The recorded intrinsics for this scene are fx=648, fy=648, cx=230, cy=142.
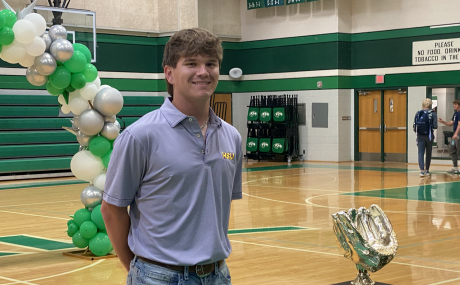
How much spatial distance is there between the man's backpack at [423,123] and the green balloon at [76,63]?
10.5 meters

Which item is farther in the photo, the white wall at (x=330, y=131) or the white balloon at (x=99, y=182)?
the white wall at (x=330, y=131)

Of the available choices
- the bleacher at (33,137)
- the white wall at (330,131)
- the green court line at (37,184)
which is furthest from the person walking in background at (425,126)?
the green court line at (37,184)

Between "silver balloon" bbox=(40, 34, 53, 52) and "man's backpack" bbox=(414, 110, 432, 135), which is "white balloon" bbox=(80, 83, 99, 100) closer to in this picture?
"silver balloon" bbox=(40, 34, 53, 52)

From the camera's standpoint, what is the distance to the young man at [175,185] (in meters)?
2.51

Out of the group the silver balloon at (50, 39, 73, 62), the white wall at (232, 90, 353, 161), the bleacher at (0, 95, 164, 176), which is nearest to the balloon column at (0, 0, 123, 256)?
the silver balloon at (50, 39, 73, 62)

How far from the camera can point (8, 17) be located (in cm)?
725

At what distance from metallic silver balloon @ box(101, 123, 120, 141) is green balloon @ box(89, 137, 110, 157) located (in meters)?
0.06

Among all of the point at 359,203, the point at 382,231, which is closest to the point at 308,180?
the point at 359,203

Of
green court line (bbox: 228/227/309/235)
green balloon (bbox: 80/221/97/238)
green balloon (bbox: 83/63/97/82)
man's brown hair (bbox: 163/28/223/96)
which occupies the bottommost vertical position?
green court line (bbox: 228/227/309/235)

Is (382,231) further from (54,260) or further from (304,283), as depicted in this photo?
(54,260)

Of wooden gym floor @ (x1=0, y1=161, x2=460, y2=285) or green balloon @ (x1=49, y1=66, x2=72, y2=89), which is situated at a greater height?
green balloon @ (x1=49, y1=66, x2=72, y2=89)

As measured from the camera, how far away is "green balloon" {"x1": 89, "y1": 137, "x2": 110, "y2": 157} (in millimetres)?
7512

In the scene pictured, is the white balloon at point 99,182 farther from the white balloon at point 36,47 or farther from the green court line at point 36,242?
the white balloon at point 36,47

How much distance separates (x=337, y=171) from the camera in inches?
725
